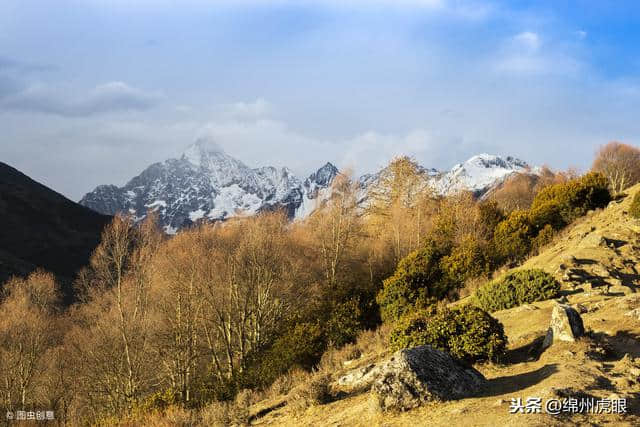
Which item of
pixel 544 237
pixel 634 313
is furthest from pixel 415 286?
pixel 634 313

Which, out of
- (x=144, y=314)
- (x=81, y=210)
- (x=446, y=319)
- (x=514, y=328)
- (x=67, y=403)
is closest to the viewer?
(x=446, y=319)

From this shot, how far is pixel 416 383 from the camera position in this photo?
319 inches

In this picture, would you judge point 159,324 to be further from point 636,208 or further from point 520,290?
point 636,208

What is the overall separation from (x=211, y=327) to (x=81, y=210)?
139641 mm

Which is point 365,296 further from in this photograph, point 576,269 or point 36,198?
point 36,198

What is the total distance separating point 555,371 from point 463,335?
2.24 meters

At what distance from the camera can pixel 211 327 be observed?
30406mm

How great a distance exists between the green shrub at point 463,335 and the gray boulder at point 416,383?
1.83 meters

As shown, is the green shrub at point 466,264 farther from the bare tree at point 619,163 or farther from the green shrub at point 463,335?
the bare tree at point 619,163

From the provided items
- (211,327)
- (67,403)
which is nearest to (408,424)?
(211,327)

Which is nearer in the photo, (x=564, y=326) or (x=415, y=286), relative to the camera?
(x=564, y=326)

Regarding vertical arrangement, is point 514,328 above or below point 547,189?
below

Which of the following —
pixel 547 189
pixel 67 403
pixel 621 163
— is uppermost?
pixel 621 163

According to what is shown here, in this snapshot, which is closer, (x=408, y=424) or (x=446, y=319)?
(x=408, y=424)
